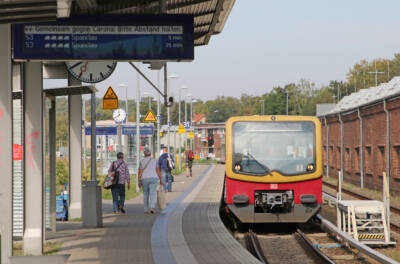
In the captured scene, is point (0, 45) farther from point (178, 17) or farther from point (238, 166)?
point (238, 166)

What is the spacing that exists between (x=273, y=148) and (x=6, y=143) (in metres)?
8.55

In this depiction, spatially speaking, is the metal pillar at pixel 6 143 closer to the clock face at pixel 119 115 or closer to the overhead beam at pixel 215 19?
the overhead beam at pixel 215 19

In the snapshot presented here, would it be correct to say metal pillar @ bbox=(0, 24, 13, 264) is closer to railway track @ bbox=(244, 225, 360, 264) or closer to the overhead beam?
the overhead beam

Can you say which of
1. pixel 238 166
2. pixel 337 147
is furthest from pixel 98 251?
pixel 337 147

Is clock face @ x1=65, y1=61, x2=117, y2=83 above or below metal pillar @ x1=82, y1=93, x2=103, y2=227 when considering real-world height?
above

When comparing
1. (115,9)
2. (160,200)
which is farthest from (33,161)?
(160,200)

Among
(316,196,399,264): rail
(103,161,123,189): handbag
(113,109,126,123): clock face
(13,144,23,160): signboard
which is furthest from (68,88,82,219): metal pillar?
(113,109,126,123): clock face

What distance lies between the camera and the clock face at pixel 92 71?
47.5 ft

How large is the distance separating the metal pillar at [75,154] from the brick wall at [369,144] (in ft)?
48.2

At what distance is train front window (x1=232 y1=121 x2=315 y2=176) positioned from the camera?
1648cm

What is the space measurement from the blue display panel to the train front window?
6.40 meters

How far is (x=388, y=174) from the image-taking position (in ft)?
95.9

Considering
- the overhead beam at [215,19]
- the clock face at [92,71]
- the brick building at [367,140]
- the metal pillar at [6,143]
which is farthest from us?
the brick building at [367,140]

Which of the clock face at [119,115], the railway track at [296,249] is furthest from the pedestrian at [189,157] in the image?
the railway track at [296,249]
